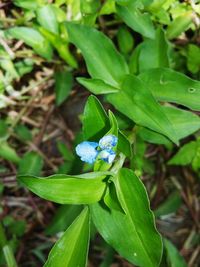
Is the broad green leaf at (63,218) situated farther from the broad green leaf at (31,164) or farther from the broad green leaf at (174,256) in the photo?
the broad green leaf at (174,256)

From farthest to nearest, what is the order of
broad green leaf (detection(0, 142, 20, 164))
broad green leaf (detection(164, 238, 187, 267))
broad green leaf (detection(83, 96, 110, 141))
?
broad green leaf (detection(0, 142, 20, 164)), broad green leaf (detection(164, 238, 187, 267)), broad green leaf (detection(83, 96, 110, 141))

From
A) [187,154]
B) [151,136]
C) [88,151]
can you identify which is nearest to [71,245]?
[88,151]

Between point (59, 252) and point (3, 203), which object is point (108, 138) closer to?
point (59, 252)

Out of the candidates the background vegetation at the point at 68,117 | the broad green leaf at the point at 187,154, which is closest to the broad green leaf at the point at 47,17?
the background vegetation at the point at 68,117

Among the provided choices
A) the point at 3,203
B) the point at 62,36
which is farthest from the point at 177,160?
the point at 3,203

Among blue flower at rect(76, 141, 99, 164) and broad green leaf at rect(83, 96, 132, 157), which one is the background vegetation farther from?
blue flower at rect(76, 141, 99, 164)

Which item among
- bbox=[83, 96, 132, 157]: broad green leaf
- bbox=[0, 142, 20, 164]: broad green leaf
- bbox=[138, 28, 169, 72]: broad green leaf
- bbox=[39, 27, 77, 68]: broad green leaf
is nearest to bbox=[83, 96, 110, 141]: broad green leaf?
bbox=[83, 96, 132, 157]: broad green leaf
